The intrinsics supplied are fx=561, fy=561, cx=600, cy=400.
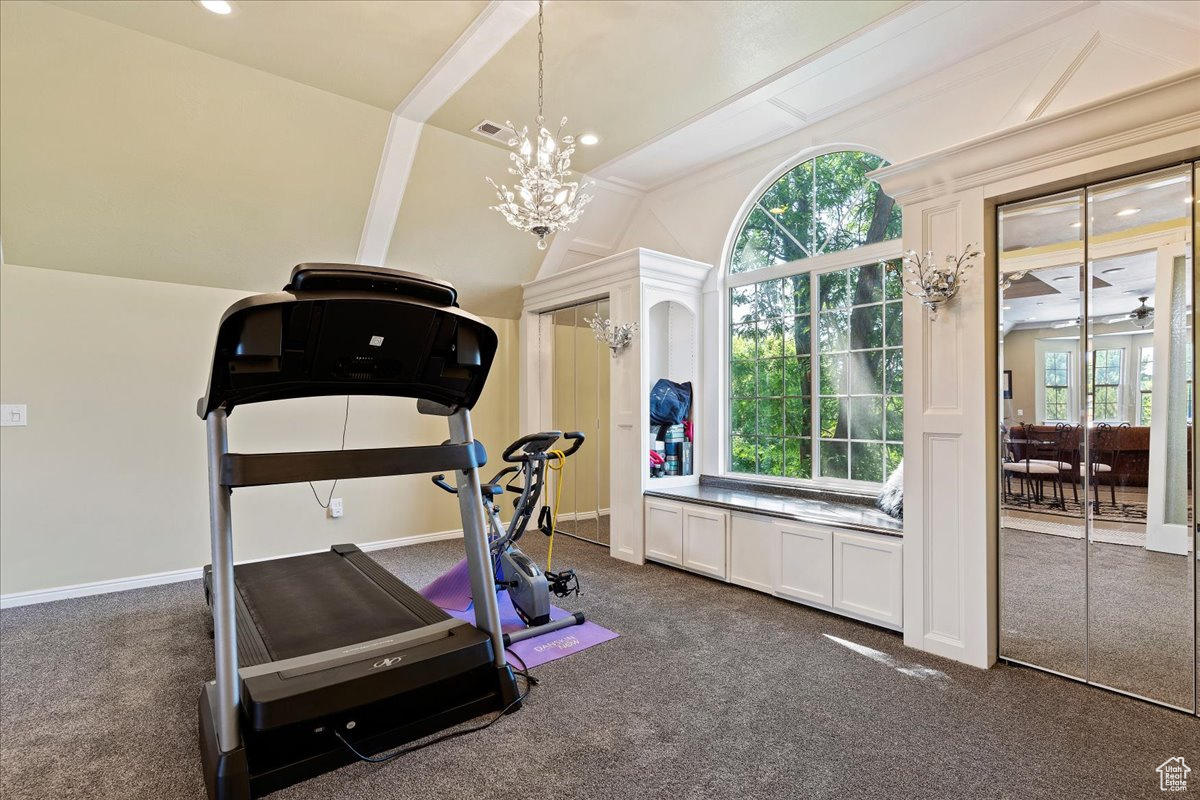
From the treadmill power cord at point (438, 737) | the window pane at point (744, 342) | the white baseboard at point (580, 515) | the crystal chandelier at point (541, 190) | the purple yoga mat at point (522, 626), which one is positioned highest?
the crystal chandelier at point (541, 190)

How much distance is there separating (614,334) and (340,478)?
3059 mm

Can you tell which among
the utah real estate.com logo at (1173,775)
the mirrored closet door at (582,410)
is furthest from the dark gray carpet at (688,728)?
the mirrored closet door at (582,410)

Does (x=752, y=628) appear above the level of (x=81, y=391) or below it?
below

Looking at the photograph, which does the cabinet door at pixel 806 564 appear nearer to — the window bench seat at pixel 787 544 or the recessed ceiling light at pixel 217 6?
the window bench seat at pixel 787 544

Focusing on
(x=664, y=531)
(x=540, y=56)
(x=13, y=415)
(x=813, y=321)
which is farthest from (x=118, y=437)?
(x=813, y=321)

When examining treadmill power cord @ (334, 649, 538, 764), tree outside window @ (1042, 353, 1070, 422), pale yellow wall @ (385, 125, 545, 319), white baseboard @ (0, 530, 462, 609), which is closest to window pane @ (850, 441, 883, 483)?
tree outside window @ (1042, 353, 1070, 422)

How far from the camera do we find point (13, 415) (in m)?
3.63

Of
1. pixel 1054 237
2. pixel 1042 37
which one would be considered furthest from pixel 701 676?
pixel 1042 37

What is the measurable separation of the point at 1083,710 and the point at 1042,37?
3.35 m

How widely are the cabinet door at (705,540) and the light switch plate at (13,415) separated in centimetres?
448

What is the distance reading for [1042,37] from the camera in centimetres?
304

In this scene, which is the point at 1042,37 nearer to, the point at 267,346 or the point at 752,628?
the point at 752,628

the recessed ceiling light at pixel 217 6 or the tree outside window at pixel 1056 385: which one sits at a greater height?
the recessed ceiling light at pixel 217 6

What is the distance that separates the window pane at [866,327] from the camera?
152 inches
